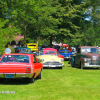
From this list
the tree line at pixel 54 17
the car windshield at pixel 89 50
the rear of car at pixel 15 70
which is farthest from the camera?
the tree line at pixel 54 17

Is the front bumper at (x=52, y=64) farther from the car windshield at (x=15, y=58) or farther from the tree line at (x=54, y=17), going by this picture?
the tree line at (x=54, y=17)

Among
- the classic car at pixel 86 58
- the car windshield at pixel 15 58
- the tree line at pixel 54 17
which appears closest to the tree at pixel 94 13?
the tree line at pixel 54 17

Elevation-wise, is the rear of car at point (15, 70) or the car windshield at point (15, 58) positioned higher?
the car windshield at point (15, 58)

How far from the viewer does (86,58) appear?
20.3 m

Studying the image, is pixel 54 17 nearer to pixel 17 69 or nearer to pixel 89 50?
pixel 89 50

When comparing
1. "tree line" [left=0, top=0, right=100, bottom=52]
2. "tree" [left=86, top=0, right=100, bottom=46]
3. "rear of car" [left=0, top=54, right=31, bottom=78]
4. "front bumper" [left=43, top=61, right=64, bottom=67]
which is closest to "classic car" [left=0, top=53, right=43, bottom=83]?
"rear of car" [left=0, top=54, right=31, bottom=78]

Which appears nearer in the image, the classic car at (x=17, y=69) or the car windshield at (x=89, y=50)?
the classic car at (x=17, y=69)

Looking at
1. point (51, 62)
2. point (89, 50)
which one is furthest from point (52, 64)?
point (89, 50)

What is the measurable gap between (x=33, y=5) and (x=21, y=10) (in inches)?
77.0

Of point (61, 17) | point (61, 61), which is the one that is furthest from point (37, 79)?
point (61, 17)

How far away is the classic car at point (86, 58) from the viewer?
66.3ft

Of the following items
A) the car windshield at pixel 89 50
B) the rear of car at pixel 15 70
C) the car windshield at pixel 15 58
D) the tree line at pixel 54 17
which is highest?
the tree line at pixel 54 17

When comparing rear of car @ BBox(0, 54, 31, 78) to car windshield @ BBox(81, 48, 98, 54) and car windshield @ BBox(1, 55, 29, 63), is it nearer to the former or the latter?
car windshield @ BBox(1, 55, 29, 63)

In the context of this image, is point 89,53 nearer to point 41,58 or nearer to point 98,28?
point 41,58
